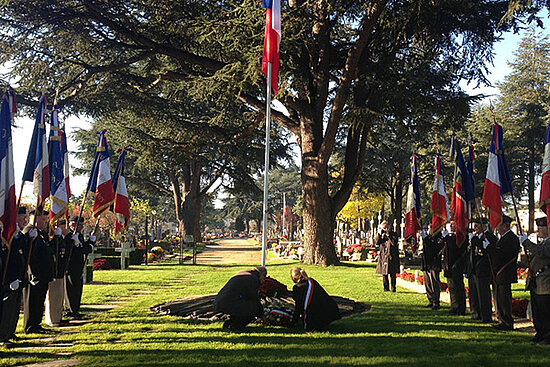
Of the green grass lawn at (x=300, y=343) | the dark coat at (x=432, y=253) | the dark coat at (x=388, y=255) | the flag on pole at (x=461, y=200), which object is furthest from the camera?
the dark coat at (x=388, y=255)

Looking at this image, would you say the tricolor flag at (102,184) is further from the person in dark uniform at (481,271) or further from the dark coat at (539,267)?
the dark coat at (539,267)

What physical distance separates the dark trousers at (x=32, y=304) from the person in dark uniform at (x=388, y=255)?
9.11 meters

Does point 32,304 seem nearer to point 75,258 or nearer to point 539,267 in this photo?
point 75,258

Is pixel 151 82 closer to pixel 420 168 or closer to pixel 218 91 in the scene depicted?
pixel 218 91

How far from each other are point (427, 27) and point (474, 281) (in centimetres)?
1151

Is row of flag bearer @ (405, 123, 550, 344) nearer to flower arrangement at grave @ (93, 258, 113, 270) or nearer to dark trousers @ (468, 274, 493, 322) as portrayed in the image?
dark trousers @ (468, 274, 493, 322)

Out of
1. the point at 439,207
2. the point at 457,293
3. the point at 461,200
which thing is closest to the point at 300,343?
the point at 457,293

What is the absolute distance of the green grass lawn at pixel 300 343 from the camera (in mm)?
7074

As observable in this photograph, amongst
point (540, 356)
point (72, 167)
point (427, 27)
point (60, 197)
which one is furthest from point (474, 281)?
point (72, 167)

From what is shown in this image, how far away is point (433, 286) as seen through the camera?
1180cm

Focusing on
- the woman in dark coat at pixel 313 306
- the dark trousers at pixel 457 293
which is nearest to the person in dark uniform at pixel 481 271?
the dark trousers at pixel 457 293

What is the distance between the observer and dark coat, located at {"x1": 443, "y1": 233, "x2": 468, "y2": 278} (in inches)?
436

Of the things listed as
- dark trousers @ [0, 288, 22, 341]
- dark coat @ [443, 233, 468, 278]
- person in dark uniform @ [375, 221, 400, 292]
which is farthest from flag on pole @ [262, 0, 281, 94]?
dark trousers @ [0, 288, 22, 341]

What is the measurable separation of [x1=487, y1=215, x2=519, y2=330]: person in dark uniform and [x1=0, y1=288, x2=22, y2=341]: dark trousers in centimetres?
830
